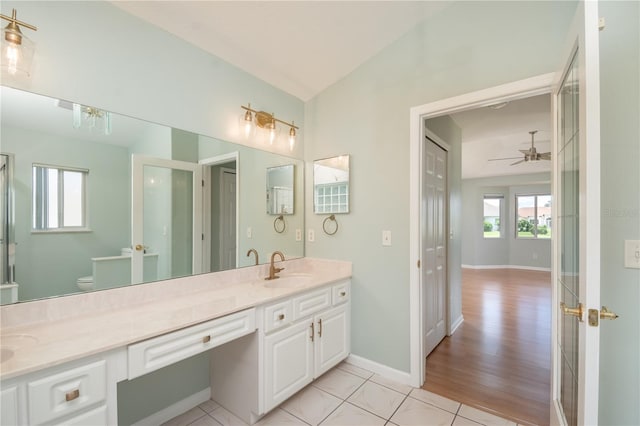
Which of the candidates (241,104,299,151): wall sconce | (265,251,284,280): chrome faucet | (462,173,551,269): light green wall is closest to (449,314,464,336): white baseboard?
(265,251,284,280): chrome faucet

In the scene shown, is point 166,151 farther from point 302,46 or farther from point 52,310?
point 302,46

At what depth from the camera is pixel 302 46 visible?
87.5 inches

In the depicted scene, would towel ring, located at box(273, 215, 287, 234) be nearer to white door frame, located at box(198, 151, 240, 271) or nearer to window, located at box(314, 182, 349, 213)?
window, located at box(314, 182, 349, 213)

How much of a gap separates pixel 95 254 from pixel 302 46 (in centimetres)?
200

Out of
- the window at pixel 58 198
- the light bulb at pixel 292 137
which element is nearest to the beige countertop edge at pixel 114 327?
the window at pixel 58 198

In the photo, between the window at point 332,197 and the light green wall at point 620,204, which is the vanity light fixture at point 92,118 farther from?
the light green wall at point 620,204

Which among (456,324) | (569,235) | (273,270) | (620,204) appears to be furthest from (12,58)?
(456,324)

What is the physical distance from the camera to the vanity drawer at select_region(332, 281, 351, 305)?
7.66 feet

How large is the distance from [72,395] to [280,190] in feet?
6.30

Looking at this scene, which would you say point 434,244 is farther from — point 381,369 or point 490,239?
point 490,239

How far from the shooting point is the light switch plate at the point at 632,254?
129 centimetres

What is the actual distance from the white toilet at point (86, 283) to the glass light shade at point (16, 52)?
101cm

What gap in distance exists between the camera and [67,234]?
4.77ft

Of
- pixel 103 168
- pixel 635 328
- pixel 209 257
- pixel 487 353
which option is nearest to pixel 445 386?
pixel 487 353
